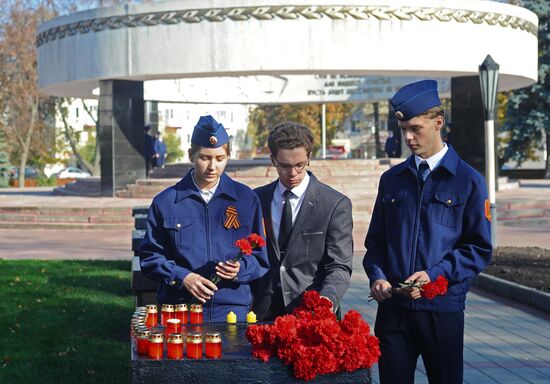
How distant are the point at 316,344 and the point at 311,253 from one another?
1078 mm

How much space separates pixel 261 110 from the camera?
2665 inches

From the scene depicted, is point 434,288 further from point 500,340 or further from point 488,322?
point 488,322

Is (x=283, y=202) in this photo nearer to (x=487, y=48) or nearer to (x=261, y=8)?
Result: (x=261, y=8)

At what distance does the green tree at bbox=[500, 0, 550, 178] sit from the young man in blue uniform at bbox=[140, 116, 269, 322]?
39.2 m

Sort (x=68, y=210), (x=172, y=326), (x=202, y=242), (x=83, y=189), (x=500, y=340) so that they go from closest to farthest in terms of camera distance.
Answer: (x=172, y=326), (x=202, y=242), (x=500, y=340), (x=68, y=210), (x=83, y=189)

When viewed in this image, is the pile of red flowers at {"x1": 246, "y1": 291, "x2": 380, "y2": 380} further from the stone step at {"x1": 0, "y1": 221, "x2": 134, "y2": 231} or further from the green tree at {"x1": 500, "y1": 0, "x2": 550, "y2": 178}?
the green tree at {"x1": 500, "y1": 0, "x2": 550, "y2": 178}

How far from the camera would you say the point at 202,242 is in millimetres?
4477

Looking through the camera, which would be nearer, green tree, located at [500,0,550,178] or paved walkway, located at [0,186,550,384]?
paved walkway, located at [0,186,550,384]

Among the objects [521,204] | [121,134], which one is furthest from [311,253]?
[121,134]

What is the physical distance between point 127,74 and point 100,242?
286 inches

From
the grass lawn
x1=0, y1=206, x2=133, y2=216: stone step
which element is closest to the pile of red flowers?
the grass lawn

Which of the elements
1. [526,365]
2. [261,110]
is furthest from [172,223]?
[261,110]

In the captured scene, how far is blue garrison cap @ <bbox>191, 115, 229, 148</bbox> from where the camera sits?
4477mm

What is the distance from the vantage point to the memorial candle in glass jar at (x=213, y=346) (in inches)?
141
